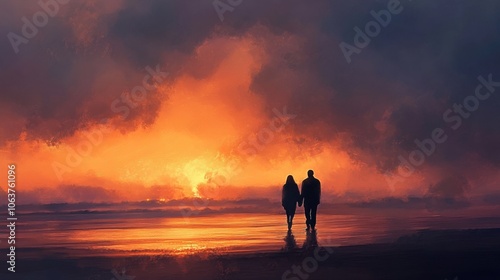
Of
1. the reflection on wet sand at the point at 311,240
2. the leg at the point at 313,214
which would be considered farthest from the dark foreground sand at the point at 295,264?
the leg at the point at 313,214

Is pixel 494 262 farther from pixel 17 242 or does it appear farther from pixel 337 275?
pixel 17 242

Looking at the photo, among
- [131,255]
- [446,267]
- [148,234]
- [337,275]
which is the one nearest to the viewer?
[337,275]

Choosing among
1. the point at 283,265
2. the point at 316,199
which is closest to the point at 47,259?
the point at 283,265

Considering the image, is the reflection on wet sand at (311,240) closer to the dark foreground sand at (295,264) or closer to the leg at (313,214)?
the dark foreground sand at (295,264)

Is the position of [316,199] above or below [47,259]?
above

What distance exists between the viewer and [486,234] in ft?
87.4

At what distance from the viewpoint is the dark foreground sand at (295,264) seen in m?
16.4

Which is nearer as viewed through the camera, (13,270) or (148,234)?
(13,270)

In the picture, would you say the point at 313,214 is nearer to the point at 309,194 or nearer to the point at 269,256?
the point at 309,194

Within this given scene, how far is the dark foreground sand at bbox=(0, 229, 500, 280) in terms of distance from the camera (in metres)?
16.4

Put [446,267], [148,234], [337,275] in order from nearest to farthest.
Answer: [337,275]
[446,267]
[148,234]

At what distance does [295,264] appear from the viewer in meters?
18.3

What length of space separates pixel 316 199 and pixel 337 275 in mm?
14918

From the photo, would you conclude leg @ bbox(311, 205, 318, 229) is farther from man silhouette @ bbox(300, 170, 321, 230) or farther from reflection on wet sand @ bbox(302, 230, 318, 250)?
reflection on wet sand @ bbox(302, 230, 318, 250)
